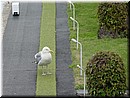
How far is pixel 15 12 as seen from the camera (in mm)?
11250

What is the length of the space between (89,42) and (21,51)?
150cm

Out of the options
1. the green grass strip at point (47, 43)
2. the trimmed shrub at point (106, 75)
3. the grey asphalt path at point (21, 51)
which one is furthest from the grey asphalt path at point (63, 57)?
the trimmed shrub at point (106, 75)

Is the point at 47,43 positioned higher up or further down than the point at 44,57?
higher up

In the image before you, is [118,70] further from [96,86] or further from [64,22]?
[64,22]

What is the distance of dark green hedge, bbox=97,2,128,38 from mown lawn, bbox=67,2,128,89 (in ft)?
0.72

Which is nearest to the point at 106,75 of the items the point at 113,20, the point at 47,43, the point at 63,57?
the point at 63,57

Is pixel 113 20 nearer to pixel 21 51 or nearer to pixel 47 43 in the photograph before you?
pixel 47 43

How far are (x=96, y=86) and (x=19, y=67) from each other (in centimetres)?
251

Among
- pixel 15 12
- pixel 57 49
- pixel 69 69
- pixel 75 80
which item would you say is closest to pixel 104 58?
pixel 75 80

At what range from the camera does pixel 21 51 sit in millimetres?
8703

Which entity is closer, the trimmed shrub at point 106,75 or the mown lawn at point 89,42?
the trimmed shrub at point 106,75

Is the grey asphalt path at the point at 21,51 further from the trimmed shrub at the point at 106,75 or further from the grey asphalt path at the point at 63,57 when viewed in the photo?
the trimmed shrub at the point at 106,75

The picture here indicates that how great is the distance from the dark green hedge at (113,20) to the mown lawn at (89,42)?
0.72ft

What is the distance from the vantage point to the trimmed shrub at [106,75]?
5340 millimetres
